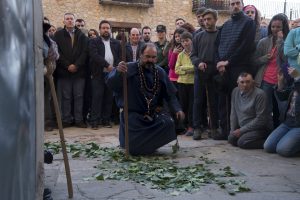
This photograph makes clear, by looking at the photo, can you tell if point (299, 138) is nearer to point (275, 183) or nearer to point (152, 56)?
point (275, 183)

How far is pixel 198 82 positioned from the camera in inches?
306

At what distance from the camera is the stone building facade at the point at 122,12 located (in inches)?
841

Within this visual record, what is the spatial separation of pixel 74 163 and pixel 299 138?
292 cm

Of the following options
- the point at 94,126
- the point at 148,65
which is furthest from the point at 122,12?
the point at 148,65

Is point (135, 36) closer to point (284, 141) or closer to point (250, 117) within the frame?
point (250, 117)

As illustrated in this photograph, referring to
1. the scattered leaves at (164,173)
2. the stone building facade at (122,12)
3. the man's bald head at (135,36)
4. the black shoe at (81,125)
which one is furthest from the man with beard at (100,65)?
the stone building facade at (122,12)

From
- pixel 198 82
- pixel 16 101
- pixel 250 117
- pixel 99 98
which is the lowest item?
pixel 250 117

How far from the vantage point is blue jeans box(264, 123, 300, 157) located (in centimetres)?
621

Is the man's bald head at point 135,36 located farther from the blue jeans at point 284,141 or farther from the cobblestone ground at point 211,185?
the blue jeans at point 284,141

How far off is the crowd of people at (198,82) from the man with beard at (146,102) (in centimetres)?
1

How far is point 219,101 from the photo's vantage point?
7.65 m

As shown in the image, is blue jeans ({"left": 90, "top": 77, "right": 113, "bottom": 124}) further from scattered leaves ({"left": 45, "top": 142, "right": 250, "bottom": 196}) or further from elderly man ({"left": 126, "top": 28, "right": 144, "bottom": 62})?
scattered leaves ({"left": 45, "top": 142, "right": 250, "bottom": 196})

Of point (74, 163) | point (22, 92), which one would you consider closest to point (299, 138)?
point (74, 163)

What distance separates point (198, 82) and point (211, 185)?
10.7 feet
